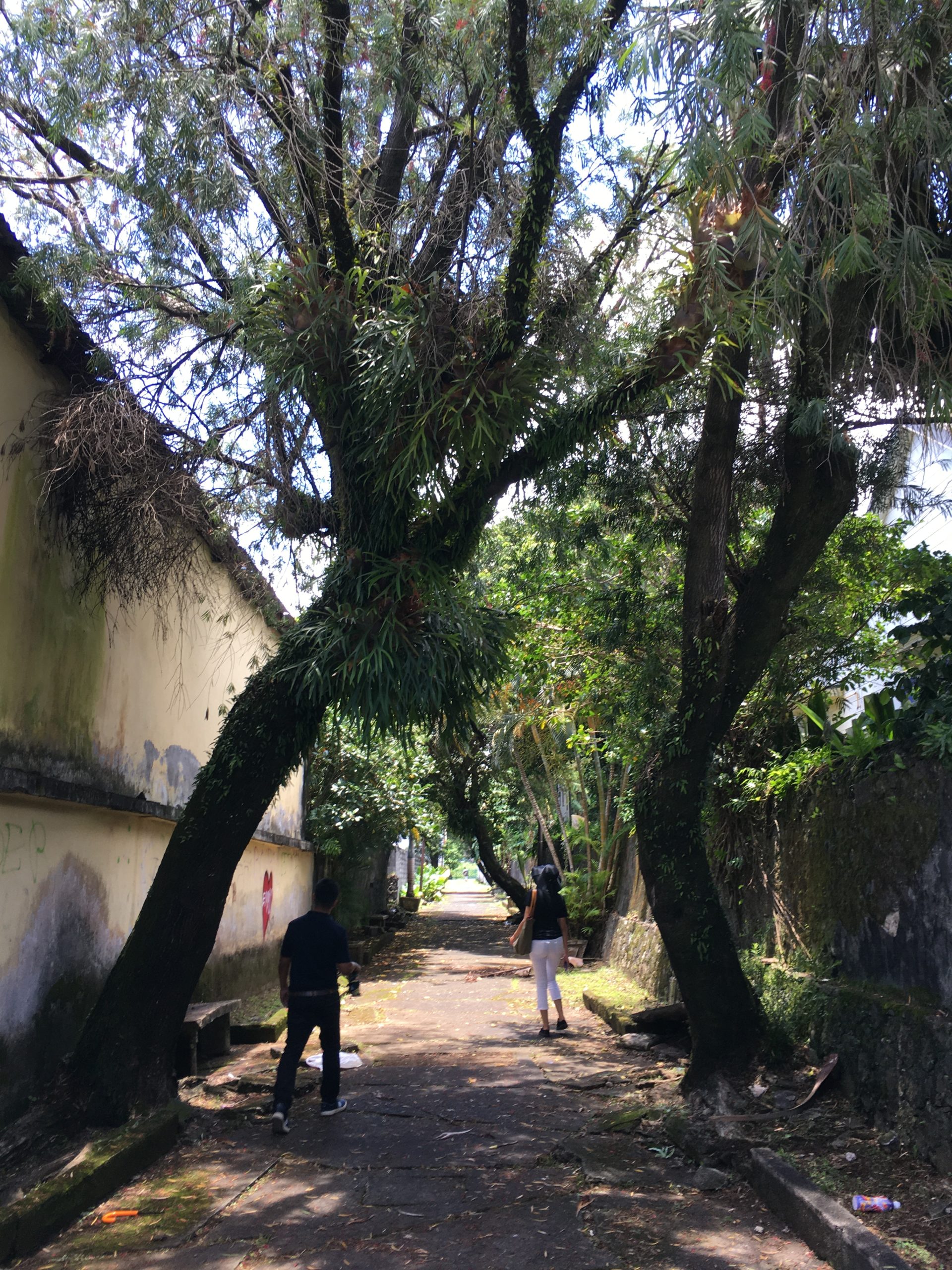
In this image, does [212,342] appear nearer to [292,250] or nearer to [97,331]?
[97,331]

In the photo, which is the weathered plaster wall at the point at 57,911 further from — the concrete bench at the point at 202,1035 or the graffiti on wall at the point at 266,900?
the graffiti on wall at the point at 266,900

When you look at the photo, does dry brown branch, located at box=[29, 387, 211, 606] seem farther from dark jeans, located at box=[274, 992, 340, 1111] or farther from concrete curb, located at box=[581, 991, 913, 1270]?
concrete curb, located at box=[581, 991, 913, 1270]

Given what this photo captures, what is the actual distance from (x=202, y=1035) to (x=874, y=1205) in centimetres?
558

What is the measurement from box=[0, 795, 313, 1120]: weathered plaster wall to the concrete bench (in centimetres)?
80

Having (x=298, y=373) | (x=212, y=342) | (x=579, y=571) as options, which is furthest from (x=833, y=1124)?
(x=212, y=342)

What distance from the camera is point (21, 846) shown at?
5.89 meters

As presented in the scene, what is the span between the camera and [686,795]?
6.73 m

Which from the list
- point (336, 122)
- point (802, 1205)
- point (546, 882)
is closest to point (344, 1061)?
point (546, 882)

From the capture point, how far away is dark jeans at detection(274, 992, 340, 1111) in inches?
257

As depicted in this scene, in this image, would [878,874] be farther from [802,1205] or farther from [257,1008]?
[257,1008]

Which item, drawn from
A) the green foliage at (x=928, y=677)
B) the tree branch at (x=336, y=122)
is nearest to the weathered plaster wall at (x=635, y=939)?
the green foliage at (x=928, y=677)

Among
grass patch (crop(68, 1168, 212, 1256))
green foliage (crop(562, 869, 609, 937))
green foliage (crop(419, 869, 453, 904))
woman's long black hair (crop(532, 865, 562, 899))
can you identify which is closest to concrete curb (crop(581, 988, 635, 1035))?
woman's long black hair (crop(532, 865, 562, 899))

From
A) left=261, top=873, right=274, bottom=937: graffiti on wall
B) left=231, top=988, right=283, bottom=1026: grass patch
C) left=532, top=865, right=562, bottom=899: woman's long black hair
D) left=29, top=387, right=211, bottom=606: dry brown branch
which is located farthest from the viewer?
left=261, top=873, right=274, bottom=937: graffiti on wall

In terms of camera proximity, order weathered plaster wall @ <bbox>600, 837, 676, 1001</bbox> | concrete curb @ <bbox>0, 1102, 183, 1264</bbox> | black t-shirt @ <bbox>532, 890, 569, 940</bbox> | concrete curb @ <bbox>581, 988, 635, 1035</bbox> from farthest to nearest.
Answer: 1. weathered plaster wall @ <bbox>600, 837, 676, 1001</bbox>
2. black t-shirt @ <bbox>532, 890, 569, 940</bbox>
3. concrete curb @ <bbox>581, 988, 635, 1035</bbox>
4. concrete curb @ <bbox>0, 1102, 183, 1264</bbox>
